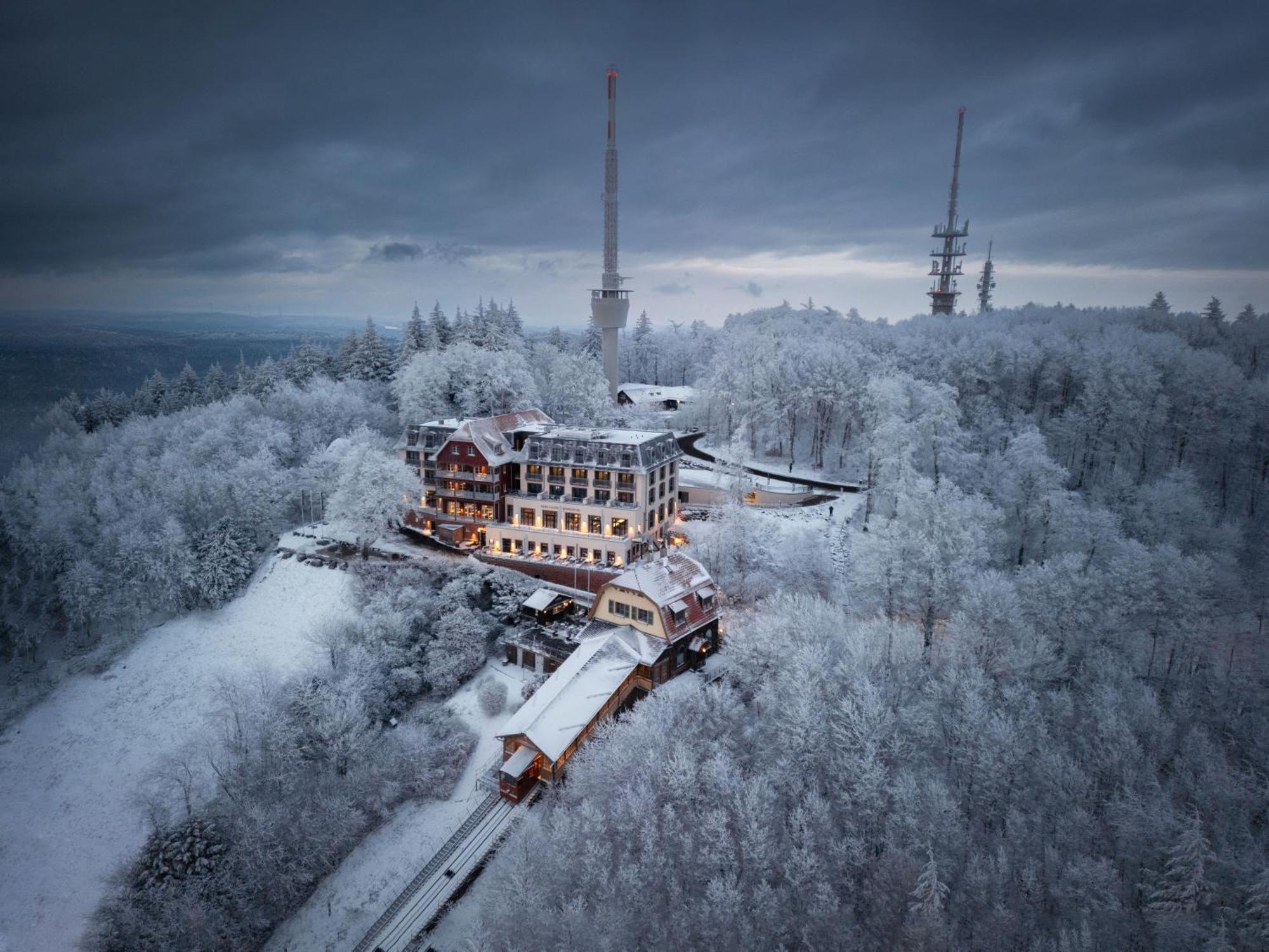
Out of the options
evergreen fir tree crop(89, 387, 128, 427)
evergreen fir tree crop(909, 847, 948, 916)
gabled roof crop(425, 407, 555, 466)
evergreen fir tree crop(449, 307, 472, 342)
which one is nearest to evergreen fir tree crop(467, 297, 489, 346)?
evergreen fir tree crop(449, 307, 472, 342)

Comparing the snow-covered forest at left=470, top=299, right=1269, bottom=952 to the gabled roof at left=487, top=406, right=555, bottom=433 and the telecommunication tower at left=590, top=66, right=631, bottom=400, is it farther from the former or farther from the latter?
the telecommunication tower at left=590, top=66, right=631, bottom=400

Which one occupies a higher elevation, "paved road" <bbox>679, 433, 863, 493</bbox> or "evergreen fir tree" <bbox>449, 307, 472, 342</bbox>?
"evergreen fir tree" <bbox>449, 307, 472, 342</bbox>

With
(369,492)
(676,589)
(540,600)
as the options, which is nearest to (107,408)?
(369,492)

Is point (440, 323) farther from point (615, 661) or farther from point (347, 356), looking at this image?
point (615, 661)

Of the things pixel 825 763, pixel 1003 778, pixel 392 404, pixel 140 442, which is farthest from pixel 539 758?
pixel 140 442

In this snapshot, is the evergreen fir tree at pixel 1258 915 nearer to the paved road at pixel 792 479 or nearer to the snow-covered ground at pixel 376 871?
the snow-covered ground at pixel 376 871

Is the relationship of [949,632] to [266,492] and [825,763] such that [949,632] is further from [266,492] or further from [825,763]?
[266,492]
